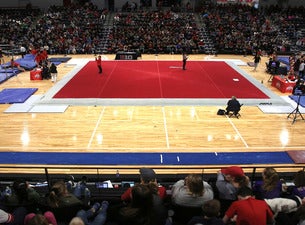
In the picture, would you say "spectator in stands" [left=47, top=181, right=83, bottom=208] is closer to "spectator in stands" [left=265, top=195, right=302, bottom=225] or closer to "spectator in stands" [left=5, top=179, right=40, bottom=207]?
"spectator in stands" [left=5, top=179, right=40, bottom=207]

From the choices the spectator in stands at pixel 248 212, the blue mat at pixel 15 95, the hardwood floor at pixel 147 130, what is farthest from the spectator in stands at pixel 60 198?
the blue mat at pixel 15 95

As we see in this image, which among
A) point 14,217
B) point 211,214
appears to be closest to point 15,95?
point 14,217

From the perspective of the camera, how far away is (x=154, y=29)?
1334 inches

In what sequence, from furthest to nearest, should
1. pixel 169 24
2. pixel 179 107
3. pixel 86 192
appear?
1. pixel 169 24
2. pixel 179 107
3. pixel 86 192

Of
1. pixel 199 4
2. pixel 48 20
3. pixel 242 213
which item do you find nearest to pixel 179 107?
pixel 242 213

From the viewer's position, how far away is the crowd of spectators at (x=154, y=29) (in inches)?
1248

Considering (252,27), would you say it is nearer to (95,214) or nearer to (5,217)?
(95,214)

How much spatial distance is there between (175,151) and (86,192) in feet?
18.5

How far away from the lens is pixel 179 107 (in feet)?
51.7

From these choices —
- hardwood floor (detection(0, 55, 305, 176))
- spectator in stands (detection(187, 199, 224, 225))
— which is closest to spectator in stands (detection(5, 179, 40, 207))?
spectator in stands (detection(187, 199, 224, 225))

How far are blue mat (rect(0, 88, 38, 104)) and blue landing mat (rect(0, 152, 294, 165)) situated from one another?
6109 millimetres

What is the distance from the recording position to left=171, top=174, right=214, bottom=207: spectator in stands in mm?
4887

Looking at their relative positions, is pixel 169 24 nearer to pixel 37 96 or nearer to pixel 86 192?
pixel 37 96

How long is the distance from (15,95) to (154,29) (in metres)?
19.7
